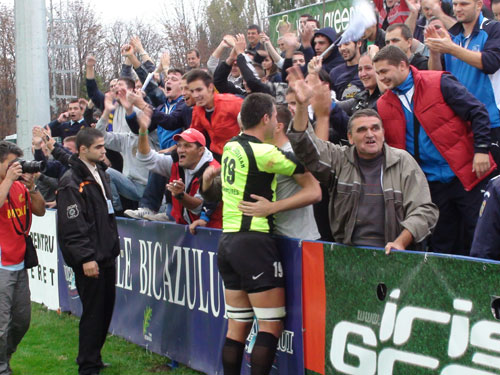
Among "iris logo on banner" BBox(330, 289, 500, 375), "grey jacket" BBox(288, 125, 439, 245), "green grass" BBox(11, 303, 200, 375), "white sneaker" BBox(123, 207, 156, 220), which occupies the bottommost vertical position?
"green grass" BBox(11, 303, 200, 375)

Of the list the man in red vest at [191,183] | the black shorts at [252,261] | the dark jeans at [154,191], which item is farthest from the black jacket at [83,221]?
the black shorts at [252,261]

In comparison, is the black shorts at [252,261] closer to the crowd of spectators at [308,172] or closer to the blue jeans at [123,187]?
the crowd of spectators at [308,172]

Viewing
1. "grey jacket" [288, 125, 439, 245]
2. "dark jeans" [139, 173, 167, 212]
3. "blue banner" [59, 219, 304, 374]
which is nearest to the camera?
"grey jacket" [288, 125, 439, 245]

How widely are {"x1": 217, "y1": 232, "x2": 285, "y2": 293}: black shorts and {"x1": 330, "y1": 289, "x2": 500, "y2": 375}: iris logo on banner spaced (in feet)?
2.11

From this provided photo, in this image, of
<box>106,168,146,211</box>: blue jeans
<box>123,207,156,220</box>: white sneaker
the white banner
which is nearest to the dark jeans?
<box>123,207,156,220</box>: white sneaker

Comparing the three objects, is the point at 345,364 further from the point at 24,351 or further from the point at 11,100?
the point at 11,100

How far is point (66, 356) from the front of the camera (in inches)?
305

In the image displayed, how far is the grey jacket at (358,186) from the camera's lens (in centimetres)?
481

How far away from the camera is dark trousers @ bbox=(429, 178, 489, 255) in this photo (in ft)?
18.1

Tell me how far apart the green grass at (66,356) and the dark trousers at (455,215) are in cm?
275

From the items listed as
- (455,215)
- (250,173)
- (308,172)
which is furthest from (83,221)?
(455,215)

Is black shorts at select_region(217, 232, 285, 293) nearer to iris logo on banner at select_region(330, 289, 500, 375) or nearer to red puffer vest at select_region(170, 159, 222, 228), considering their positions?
iris logo on banner at select_region(330, 289, 500, 375)

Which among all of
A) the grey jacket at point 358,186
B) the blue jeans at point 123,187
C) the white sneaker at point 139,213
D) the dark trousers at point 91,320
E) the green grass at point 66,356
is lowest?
the green grass at point 66,356

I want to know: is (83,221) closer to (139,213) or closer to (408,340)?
(139,213)
